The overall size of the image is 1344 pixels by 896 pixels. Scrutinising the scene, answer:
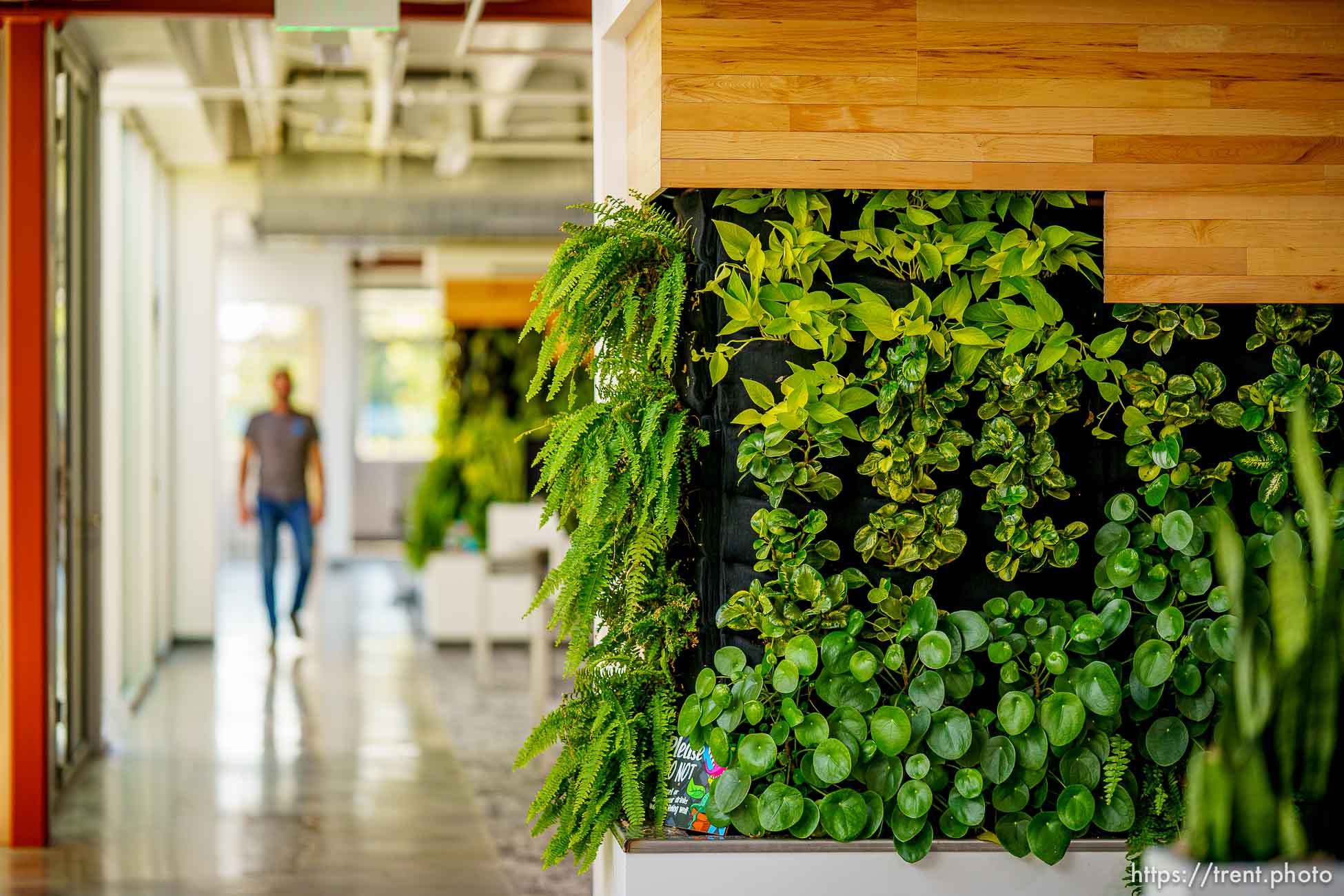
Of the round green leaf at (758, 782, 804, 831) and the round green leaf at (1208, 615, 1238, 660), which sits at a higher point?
the round green leaf at (1208, 615, 1238, 660)

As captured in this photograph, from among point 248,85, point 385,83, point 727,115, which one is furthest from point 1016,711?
point 248,85

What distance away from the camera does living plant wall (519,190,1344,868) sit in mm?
3111

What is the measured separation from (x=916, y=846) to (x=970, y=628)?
46 cm

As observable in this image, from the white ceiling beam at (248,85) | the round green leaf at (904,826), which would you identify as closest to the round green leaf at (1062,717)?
the round green leaf at (904,826)

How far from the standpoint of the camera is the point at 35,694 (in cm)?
499

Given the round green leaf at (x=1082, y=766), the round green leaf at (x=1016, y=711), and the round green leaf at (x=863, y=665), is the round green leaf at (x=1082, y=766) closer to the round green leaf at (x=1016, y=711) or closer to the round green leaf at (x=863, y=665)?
the round green leaf at (x=1016, y=711)

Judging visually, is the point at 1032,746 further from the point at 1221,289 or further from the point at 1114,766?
the point at 1221,289

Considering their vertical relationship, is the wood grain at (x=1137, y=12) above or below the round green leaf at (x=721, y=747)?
above

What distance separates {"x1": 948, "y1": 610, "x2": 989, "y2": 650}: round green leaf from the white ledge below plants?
42 cm

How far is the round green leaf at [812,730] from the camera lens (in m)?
3.08

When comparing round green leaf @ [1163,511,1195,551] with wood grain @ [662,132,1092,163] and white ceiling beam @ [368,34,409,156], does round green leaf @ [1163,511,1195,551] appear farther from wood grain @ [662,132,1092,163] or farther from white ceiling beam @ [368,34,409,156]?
white ceiling beam @ [368,34,409,156]

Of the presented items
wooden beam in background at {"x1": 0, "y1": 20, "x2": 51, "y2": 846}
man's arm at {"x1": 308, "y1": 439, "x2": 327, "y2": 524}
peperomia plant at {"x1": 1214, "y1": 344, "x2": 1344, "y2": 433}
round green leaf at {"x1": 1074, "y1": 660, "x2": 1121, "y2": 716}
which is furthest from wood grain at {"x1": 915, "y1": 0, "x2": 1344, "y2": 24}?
man's arm at {"x1": 308, "y1": 439, "x2": 327, "y2": 524}

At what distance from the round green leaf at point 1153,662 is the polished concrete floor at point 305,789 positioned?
2.00 m

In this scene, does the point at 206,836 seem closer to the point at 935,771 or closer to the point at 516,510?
the point at 935,771
